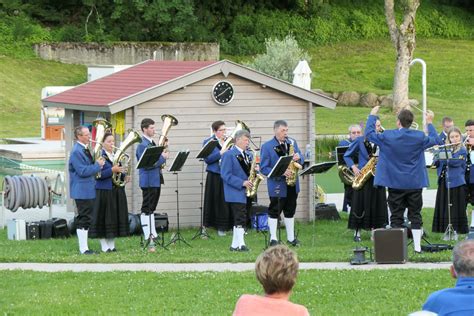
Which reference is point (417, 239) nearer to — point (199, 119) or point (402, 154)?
point (402, 154)

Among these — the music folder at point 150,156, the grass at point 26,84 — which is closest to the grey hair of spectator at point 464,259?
the music folder at point 150,156

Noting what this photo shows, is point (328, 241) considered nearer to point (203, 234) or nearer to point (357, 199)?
point (357, 199)

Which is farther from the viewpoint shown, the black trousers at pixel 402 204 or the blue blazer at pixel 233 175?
the blue blazer at pixel 233 175

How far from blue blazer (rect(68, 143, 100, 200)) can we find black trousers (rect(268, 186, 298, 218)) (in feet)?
8.79

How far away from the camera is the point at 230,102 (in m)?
21.7

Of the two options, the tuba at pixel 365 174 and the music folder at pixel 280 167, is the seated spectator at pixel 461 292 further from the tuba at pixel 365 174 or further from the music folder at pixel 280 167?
the tuba at pixel 365 174

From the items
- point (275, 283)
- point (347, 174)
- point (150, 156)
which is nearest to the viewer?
point (275, 283)

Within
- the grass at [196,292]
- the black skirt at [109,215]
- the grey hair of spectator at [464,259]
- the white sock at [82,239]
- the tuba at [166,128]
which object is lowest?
the grass at [196,292]

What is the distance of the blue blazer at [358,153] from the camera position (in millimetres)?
18359

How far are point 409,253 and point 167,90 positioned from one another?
21.1ft

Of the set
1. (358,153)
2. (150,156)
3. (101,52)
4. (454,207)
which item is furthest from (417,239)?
(101,52)

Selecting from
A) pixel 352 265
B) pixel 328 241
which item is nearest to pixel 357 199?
pixel 328 241

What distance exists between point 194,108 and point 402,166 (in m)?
6.15

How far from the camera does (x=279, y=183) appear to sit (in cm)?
1792
